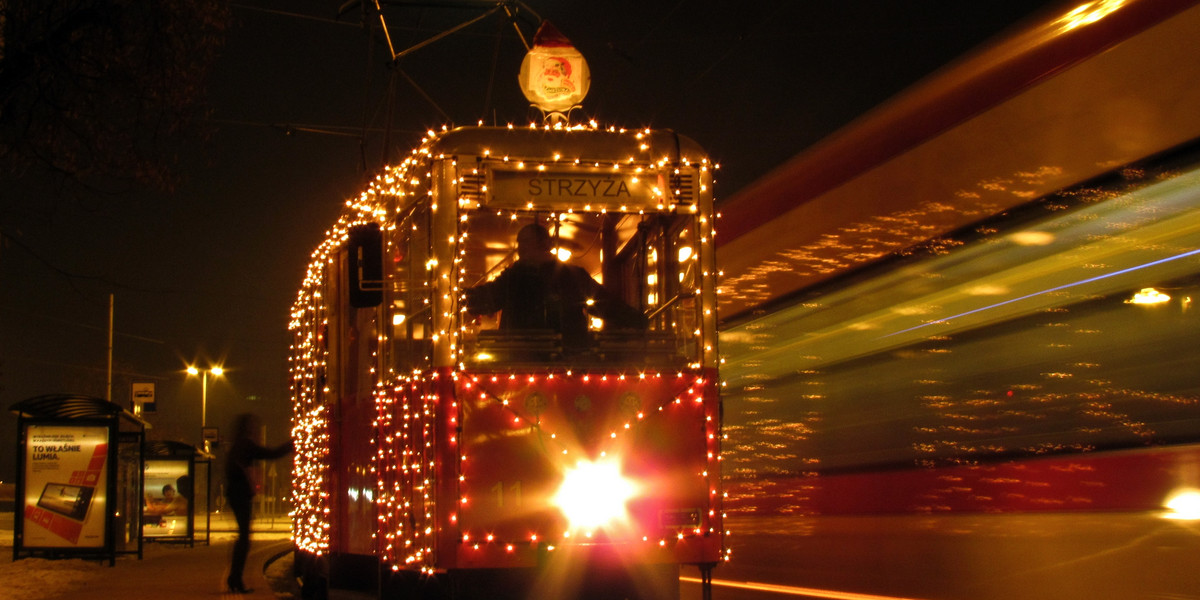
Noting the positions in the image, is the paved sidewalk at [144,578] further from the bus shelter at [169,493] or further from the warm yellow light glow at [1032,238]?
the warm yellow light glow at [1032,238]

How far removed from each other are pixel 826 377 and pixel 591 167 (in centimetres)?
187

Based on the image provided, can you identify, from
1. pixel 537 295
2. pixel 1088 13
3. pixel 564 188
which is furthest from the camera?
pixel 537 295

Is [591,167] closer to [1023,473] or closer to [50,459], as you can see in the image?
[1023,473]

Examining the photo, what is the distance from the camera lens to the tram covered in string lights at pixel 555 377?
6645 millimetres

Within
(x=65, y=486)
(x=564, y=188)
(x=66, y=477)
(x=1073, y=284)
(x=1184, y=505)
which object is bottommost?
(x=1184, y=505)

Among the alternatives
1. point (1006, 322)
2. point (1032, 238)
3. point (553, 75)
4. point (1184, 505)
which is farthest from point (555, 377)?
point (553, 75)

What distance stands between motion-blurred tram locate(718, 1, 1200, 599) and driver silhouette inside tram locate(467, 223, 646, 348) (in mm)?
1471

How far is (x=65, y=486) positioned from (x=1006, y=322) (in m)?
14.1

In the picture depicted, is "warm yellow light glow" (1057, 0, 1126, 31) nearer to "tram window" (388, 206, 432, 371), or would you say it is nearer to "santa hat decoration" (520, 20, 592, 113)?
"tram window" (388, 206, 432, 371)

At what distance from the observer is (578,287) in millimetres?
7184

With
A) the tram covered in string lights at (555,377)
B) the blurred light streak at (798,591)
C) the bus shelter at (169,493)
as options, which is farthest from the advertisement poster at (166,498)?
the tram covered in string lights at (555,377)

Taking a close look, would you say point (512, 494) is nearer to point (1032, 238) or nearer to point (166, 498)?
point (1032, 238)

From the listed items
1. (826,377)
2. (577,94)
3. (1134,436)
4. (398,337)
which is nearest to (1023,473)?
(1134,436)

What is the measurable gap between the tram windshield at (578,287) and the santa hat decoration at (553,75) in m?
3.33
